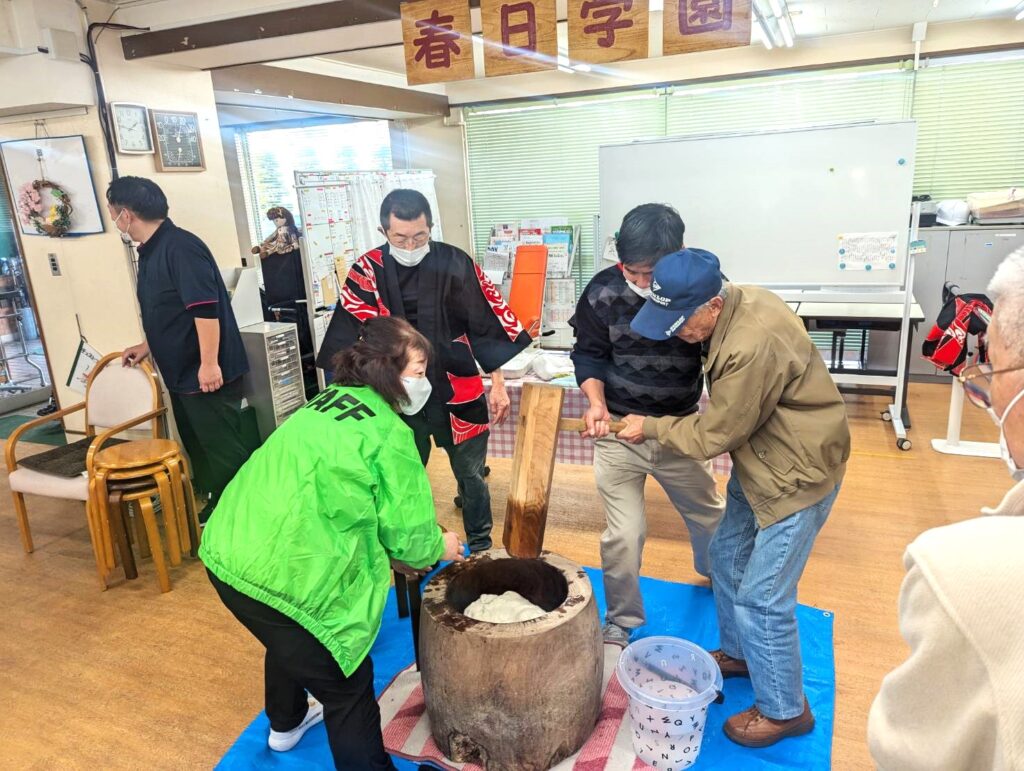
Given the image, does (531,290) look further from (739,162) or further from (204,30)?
(204,30)

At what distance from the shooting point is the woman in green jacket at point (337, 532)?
1507 millimetres

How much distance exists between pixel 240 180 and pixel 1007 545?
22.2 feet

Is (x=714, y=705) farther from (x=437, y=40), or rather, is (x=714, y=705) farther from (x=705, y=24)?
(x=437, y=40)

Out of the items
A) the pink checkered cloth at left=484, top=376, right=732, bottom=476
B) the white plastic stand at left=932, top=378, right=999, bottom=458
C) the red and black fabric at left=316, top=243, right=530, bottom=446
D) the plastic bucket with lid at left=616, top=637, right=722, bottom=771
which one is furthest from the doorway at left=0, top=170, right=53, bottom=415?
the white plastic stand at left=932, top=378, right=999, bottom=458

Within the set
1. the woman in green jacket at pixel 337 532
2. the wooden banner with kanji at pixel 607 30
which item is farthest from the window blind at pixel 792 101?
the woman in green jacket at pixel 337 532

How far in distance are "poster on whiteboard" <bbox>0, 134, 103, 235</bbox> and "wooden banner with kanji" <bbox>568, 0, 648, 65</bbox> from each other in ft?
7.86

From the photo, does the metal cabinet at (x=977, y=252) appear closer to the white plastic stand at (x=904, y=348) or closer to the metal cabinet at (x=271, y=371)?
the white plastic stand at (x=904, y=348)

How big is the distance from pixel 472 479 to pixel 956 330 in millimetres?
2629

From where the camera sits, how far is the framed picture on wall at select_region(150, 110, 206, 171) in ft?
11.3

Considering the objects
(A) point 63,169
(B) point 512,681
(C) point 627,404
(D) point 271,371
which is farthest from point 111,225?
(B) point 512,681

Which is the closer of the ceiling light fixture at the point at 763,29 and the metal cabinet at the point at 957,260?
the ceiling light fixture at the point at 763,29

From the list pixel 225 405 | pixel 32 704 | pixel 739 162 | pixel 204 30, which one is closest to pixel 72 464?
pixel 225 405

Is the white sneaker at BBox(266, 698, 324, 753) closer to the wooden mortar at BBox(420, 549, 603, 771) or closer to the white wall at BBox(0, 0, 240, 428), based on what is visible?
the wooden mortar at BBox(420, 549, 603, 771)

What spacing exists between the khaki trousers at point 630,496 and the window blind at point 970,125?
4141 millimetres
